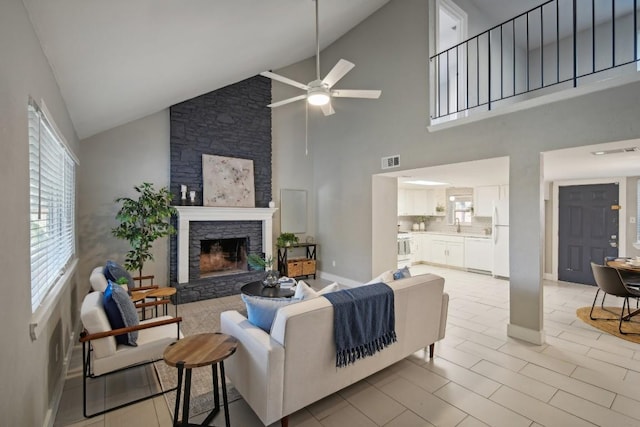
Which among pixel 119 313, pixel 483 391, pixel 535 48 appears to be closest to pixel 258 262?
pixel 119 313

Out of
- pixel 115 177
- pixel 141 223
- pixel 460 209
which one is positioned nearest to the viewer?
pixel 141 223

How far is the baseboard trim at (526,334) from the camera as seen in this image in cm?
333

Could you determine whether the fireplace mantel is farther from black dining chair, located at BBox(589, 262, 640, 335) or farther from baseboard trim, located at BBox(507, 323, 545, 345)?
black dining chair, located at BBox(589, 262, 640, 335)

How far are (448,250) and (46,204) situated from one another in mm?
7800

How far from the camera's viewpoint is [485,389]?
2.52m

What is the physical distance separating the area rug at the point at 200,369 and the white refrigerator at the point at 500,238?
18.1 ft

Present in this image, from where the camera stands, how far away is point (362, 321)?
7.46 feet

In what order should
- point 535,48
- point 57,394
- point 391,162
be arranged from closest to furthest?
1. point 57,394
2. point 391,162
3. point 535,48

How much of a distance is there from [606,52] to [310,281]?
718 cm

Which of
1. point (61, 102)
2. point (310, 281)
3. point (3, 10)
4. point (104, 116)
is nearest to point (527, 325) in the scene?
point (310, 281)

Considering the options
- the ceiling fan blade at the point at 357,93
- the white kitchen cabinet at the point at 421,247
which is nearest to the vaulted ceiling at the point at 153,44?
the ceiling fan blade at the point at 357,93

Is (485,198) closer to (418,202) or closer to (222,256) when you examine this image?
(418,202)

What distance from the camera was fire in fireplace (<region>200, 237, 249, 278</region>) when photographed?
560 cm

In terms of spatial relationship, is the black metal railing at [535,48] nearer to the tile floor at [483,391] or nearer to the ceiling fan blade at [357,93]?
the ceiling fan blade at [357,93]
